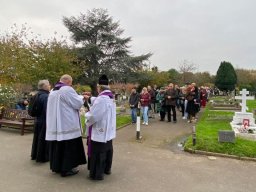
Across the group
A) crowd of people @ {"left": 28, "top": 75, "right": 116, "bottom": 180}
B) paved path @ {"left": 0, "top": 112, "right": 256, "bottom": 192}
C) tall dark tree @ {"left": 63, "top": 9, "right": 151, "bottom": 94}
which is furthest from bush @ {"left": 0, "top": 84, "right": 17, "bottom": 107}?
tall dark tree @ {"left": 63, "top": 9, "right": 151, "bottom": 94}

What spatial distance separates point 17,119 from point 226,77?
4426 cm

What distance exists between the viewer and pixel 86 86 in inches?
1379

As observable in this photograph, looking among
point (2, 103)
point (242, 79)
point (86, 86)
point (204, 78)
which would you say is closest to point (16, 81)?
point (2, 103)

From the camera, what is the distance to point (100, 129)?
19.4ft

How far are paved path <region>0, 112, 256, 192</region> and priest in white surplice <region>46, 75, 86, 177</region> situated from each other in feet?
0.88

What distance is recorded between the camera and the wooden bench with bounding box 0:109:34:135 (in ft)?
36.6

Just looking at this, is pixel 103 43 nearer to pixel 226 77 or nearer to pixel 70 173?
pixel 226 77

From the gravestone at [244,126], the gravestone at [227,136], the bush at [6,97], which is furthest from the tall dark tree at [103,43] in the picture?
the gravestone at [227,136]

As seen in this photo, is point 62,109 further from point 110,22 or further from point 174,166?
point 110,22

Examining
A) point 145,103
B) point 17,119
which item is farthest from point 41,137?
point 145,103

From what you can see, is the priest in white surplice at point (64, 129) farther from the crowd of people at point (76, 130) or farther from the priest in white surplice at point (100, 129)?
the priest in white surplice at point (100, 129)

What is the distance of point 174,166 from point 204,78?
5112cm

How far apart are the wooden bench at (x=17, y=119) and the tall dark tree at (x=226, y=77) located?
144ft

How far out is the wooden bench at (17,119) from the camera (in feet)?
36.6
